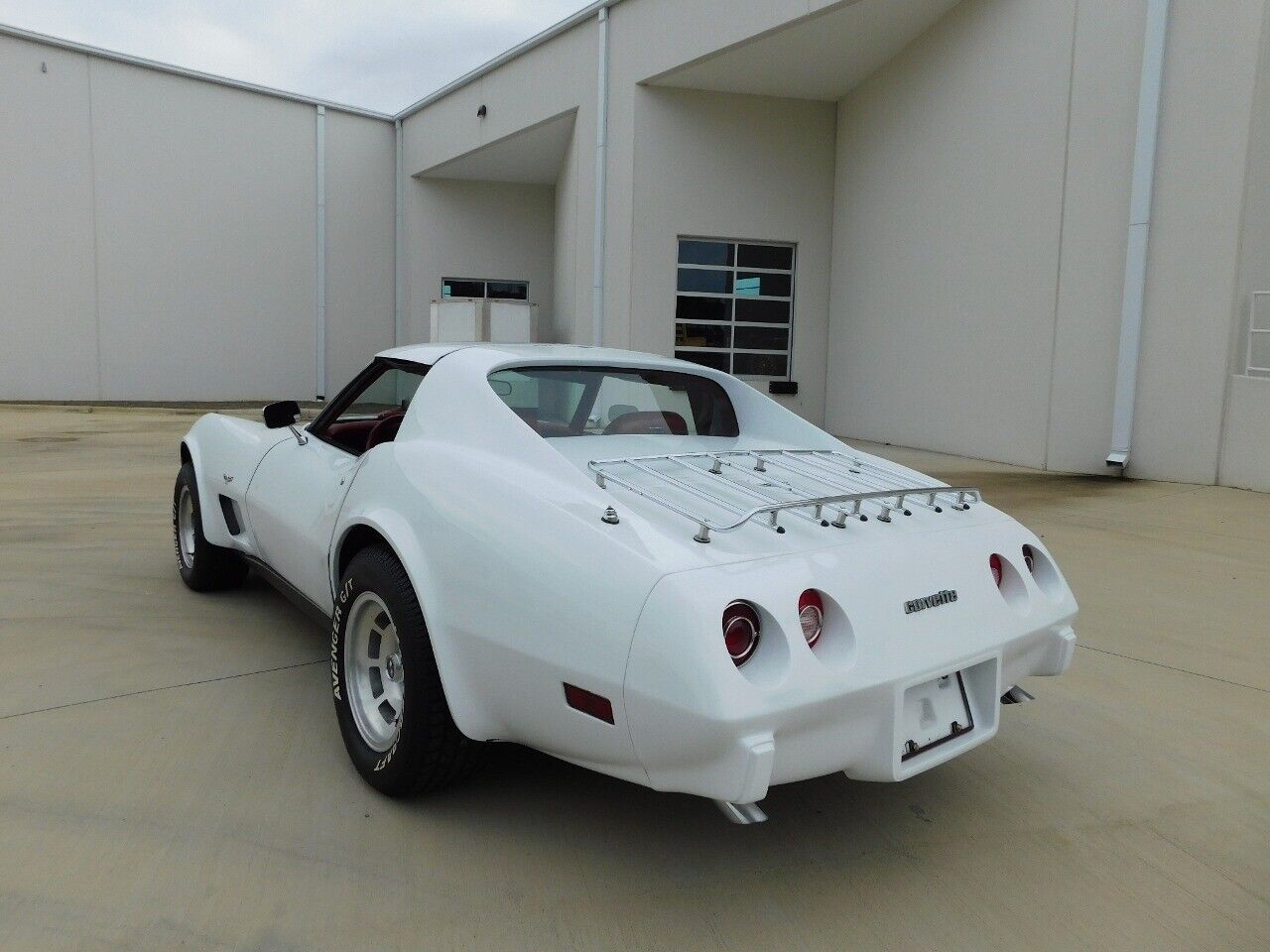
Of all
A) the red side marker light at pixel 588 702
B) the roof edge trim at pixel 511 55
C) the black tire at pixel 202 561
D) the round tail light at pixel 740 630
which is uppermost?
the roof edge trim at pixel 511 55

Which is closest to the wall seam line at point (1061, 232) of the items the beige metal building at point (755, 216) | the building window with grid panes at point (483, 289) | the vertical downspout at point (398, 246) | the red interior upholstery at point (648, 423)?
the beige metal building at point (755, 216)

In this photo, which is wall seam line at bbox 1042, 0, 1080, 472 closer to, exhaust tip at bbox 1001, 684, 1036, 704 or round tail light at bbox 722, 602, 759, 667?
exhaust tip at bbox 1001, 684, 1036, 704

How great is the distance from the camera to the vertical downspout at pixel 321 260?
18562mm

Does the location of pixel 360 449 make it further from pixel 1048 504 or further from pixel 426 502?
pixel 1048 504

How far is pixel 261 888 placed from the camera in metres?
2.12

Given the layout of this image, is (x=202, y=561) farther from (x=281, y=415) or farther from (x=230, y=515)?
(x=281, y=415)

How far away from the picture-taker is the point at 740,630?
2.01m

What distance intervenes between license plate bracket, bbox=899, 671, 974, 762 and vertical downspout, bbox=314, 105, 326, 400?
18.0m

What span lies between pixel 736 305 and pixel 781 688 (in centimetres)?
1252

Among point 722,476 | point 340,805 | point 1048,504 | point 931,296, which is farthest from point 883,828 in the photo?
point 931,296

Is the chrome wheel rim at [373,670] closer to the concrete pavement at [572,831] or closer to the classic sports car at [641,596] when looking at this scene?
the classic sports car at [641,596]

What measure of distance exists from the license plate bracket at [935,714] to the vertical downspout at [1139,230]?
746cm

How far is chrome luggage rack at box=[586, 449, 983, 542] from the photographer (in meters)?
2.31

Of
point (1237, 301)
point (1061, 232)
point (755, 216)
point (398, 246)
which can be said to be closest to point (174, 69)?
point (398, 246)
